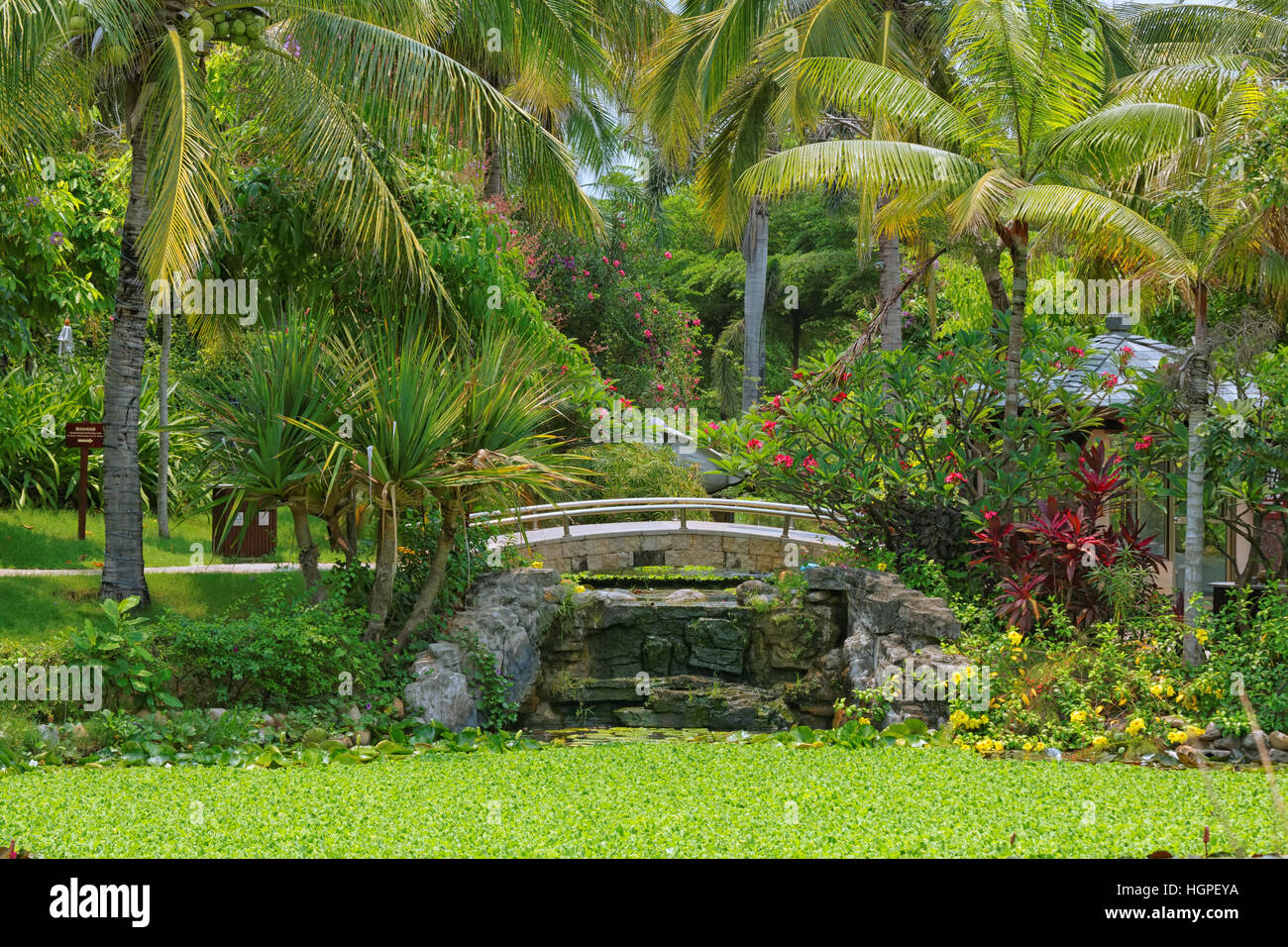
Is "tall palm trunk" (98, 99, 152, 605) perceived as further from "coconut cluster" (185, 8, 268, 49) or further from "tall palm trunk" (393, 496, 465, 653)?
"tall palm trunk" (393, 496, 465, 653)

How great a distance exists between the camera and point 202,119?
9.98 meters

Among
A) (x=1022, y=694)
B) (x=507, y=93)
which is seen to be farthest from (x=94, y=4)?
(x=507, y=93)

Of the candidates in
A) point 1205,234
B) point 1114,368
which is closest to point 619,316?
point 1114,368

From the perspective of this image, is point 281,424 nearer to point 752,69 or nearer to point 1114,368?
point 1114,368

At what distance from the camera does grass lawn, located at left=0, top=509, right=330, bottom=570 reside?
13453 millimetres

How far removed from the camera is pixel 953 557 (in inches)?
469

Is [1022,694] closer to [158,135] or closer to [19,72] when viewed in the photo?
[158,135]

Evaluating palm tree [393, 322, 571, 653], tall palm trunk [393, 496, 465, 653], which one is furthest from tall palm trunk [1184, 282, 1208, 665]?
tall palm trunk [393, 496, 465, 653]

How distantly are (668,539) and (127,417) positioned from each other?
8.53 meters

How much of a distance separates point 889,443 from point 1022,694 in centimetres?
372

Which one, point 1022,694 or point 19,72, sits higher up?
point 19,72

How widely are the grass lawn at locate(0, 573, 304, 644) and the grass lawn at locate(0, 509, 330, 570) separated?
0.37 metres

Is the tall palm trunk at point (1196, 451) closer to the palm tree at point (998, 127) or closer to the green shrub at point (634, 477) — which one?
the palm tree at point (998, 127)
